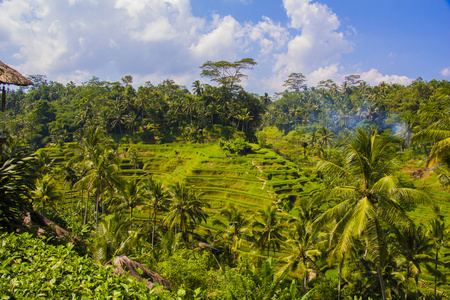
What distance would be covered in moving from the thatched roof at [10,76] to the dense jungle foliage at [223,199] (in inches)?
142

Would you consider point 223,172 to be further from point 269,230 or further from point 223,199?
point 269,230

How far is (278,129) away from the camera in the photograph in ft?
395

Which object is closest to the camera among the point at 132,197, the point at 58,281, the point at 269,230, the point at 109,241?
the point at 58,281

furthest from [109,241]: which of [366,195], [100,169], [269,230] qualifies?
[269,230]

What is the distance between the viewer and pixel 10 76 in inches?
480

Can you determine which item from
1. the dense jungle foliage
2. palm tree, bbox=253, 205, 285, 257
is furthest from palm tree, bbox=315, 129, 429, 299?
palm tree, bbox=253, 205, 285, 257

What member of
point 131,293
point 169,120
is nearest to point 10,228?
point 131,293

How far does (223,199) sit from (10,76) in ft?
119

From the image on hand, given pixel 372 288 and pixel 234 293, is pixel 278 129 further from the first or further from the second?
pixel 234 293

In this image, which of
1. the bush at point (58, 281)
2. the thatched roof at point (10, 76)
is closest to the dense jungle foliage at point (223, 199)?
the bush at point (58, 281)

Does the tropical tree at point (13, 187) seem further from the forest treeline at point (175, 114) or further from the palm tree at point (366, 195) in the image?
the forest treeline at point (175, 114)

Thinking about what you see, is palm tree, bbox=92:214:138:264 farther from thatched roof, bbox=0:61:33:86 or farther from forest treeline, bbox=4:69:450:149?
forest treeline, bbox=4:69:450:149

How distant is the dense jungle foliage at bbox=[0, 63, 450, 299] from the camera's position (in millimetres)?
9102

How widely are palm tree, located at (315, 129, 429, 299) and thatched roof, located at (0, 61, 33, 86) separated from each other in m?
15.1
